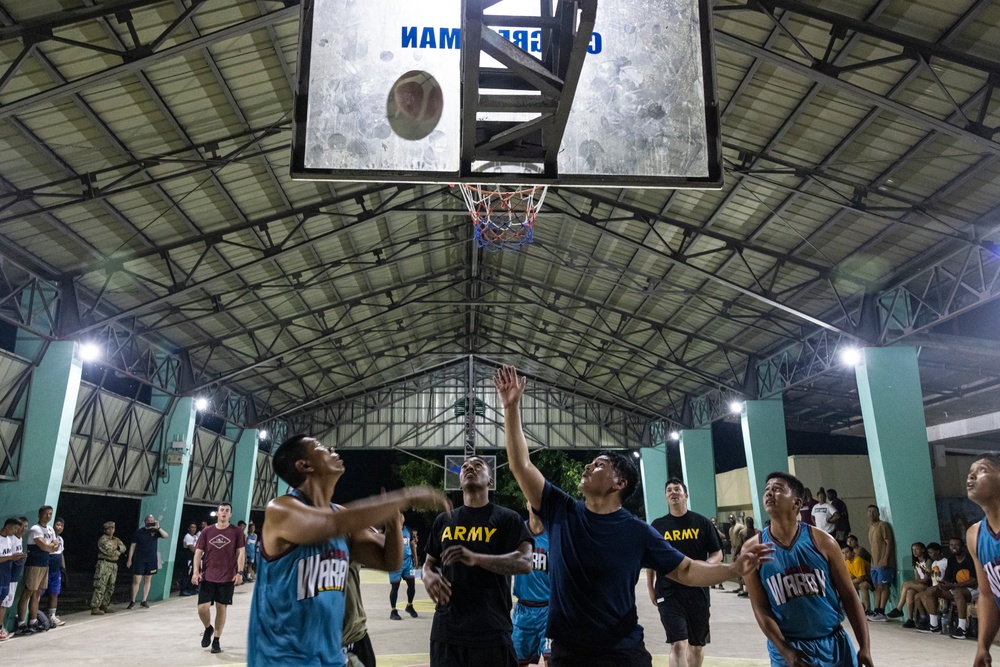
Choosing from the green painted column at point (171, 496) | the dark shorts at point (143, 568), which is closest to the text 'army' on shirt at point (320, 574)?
the dark shorts at point (143, 568)

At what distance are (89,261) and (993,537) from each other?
14746 mm

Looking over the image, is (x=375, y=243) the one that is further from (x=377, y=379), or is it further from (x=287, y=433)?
(x=287, y=433)

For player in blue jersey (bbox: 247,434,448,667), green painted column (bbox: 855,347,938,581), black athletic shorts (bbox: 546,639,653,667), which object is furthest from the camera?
green painted column (bbox: 855,347,938,581)

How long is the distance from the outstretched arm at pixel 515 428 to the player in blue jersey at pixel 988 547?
2664 millimetres

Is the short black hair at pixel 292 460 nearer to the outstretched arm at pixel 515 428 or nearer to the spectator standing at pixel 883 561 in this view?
the outstretched arm at pixel 515 428

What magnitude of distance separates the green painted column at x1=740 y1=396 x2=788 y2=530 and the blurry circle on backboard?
17868 mm

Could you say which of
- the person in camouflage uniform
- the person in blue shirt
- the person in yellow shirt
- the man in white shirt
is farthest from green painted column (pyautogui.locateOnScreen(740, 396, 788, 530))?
the person in blue shirt

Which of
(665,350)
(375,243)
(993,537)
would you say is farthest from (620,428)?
(993,537)

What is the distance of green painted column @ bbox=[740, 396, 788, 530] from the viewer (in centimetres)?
2055

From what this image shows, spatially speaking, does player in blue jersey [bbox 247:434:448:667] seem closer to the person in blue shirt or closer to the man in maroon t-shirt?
the person in blue shirt

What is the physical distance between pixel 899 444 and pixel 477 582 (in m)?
12.4

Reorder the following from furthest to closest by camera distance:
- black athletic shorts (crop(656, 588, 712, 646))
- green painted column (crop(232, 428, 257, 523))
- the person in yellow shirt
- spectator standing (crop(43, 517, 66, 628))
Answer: green painted column (crop(232, 428, 257, 523)) → the person in yellow shirt → spectator standing (crop(43, 517, 66, 628)) → black athletic shorts (crop(656, 588, 712, 646))

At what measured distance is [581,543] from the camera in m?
3.76

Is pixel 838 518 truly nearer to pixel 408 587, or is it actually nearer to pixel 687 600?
pixel 408 587
